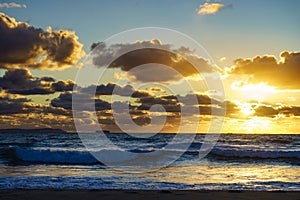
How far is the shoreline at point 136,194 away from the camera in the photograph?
1230 centimetres

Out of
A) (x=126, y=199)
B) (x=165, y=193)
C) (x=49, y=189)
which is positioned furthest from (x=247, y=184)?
(x=49, y=189)

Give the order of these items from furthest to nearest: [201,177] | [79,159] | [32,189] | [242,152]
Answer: [242,152]
[79,159]
[201,177]
[32,189]

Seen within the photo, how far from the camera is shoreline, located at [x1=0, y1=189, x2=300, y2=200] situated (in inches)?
484

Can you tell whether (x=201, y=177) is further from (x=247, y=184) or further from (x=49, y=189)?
(x=49, y=189)

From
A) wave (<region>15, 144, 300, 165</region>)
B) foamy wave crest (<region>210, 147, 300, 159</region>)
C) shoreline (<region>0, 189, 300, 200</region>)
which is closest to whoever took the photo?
shoreline (<region>0, 189, 300, 200</region>)

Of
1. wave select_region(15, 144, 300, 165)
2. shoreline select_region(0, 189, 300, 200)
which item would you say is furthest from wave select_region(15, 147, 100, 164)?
shoreline select_region(0, 189, 300, 200)

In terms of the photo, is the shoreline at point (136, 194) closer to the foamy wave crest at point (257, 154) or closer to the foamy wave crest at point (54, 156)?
the foamy wave crest at point (54, 156)

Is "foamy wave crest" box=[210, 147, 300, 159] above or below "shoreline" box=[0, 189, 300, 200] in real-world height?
above

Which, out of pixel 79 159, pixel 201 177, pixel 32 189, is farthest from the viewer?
pixel 79 159

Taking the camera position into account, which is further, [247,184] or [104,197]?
[247,184]

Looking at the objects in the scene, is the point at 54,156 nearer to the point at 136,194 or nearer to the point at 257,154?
the point at 257,154

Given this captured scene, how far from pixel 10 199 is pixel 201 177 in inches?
354

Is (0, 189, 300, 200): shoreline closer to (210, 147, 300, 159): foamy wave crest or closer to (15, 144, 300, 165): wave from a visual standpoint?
(15, 144, 300, 165): wave

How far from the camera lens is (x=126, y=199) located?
39.5ft
